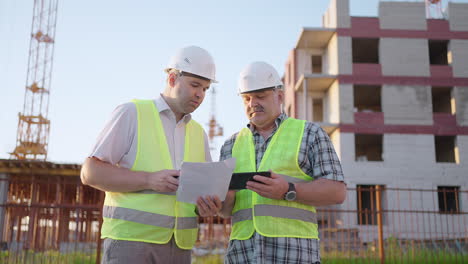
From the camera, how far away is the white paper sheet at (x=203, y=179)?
2410mm

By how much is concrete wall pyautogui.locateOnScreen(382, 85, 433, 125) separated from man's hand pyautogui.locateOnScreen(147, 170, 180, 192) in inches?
856

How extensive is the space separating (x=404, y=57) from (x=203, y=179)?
2291 centimetres

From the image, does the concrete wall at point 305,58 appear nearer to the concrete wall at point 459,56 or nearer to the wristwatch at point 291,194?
the concrete wall at point 459,56

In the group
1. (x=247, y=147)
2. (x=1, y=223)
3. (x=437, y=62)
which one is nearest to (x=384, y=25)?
(x=437, y=62)

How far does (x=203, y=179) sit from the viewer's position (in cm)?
248

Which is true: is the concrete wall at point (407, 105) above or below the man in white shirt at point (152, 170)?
above

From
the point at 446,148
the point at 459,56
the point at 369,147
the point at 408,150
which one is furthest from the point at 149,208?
the point at 369,147

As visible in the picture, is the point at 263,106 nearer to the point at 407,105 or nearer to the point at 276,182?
the point at 276,182

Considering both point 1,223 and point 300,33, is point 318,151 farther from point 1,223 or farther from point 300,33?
point 300,33

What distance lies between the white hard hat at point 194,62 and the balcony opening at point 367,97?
871 inches

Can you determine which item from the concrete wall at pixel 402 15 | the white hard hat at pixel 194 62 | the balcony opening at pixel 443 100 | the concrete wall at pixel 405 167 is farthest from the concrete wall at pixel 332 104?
the white hard hat at pixel 194 62

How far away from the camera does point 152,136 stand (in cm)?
265

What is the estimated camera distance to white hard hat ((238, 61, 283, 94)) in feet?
9.27

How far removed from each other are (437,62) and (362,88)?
5.76m
